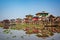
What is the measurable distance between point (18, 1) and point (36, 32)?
530 millimetres

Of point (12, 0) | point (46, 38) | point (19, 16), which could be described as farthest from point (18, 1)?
point (46, 38)

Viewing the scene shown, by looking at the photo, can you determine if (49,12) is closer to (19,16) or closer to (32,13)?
(32,13)

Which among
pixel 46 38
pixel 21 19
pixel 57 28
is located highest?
pixel 21 19

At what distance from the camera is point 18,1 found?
186cm

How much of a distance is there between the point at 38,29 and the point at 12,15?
0.44 m

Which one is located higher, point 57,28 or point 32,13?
point 32,13

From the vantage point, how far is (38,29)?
5.92 feet

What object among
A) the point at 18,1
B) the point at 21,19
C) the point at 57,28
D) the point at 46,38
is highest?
the point at 18,1

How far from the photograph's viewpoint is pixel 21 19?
72.1 inches

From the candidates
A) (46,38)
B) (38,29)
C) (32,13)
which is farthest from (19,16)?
(46,38)

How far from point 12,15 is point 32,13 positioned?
0.98 ft

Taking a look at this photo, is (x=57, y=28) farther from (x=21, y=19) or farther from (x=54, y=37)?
(x=21, y=19)

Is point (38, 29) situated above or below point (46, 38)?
above

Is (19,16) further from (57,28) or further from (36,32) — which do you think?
(57,28)
